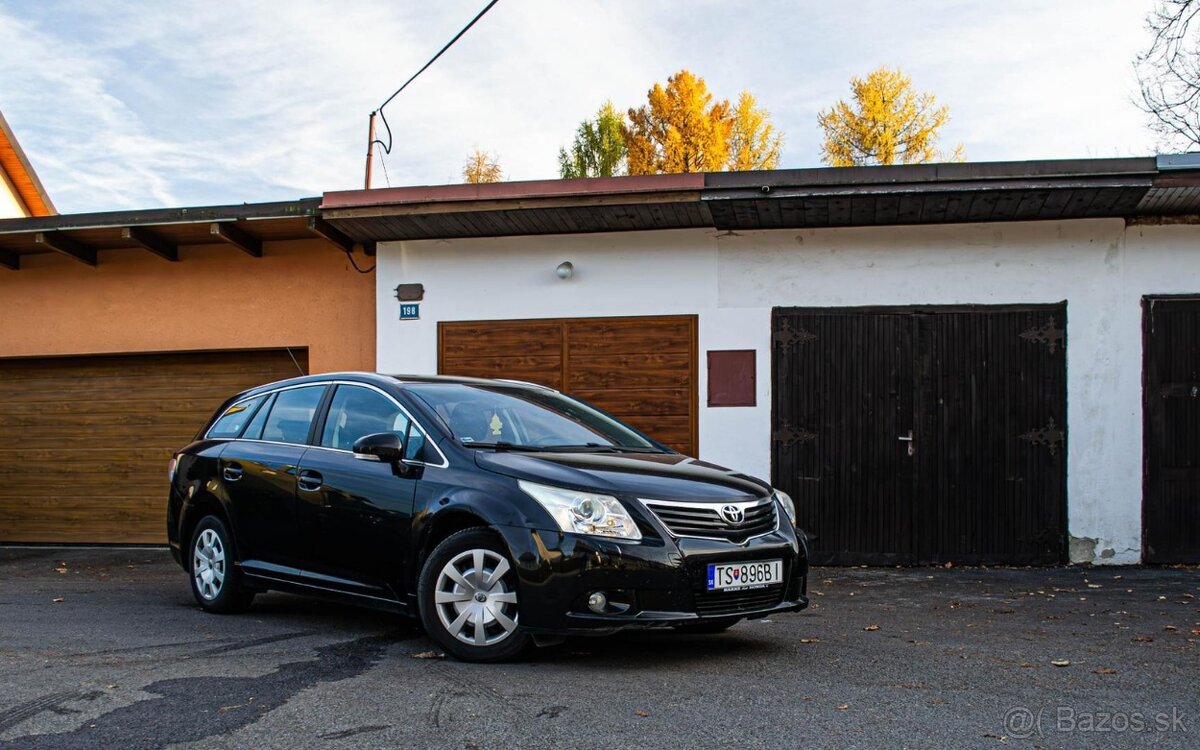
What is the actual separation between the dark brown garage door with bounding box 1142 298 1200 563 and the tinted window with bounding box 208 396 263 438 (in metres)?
8.17

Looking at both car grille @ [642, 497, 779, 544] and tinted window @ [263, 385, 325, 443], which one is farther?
tinted window @ [263, 385, 325, 443]

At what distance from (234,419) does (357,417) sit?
1588mm

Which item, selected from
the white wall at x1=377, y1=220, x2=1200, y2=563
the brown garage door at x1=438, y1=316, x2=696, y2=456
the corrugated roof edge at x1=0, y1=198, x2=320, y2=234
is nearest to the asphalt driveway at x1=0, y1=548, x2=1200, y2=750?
the white wall at x1=377, y1=220, x2=1200, y2=563

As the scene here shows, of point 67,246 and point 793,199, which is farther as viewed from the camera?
point 67,246

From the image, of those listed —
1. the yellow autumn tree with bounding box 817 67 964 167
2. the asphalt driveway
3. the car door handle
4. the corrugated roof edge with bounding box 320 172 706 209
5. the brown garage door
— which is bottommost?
the asphalt driveway

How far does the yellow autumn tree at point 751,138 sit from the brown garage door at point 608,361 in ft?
97.8

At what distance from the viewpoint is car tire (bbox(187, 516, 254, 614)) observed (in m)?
7.62

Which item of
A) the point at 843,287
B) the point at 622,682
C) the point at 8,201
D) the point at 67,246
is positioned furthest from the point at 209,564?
the point at 8,201

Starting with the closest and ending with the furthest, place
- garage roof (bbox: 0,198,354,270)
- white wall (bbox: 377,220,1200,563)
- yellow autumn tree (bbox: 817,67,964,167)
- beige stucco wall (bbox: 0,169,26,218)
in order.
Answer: white wall (bbox: 377,220,1200,563), garage roof (bbox: 0,198,354,270), beige stucco wall (bbox: 0,169,26,218), yellow autumn tree (bbox: 817,67,964,167)

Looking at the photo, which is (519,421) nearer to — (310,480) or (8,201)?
(310,480)

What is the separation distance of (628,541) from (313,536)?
224 cm

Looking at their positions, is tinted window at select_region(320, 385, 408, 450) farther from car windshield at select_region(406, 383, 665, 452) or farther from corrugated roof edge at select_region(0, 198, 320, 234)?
corrugated roof edge at select_region(0, 198, 320, 234)

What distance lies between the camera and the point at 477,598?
577 centimetres

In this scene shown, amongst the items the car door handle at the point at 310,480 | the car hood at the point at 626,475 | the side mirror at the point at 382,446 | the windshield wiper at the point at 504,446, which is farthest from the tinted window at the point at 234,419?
the car hood at the point at 626,475
